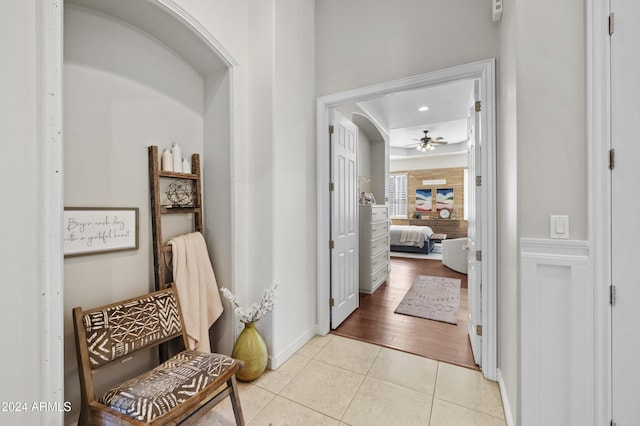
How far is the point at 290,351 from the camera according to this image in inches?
88.7

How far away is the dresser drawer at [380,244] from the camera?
400cm

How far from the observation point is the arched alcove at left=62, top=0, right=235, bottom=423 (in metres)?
1.46

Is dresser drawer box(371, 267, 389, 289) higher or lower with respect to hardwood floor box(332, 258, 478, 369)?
higher

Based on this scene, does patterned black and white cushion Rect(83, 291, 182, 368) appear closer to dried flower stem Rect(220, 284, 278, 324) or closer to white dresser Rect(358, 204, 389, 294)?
dried flower stem Rect(220, 284, 278, 324)

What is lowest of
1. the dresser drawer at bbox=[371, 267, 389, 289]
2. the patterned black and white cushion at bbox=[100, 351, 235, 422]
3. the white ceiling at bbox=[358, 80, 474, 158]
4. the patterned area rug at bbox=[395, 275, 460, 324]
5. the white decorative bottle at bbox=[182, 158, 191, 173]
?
the patterned area rug at bbox=[395, 275, 460, 324]

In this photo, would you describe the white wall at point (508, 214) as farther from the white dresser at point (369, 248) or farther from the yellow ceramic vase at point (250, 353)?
the white dresser at point (369, 248)
